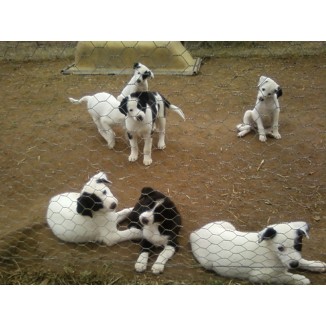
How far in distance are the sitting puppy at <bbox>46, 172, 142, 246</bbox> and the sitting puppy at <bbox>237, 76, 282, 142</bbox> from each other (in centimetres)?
147

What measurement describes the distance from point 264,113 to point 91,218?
176 centimetres

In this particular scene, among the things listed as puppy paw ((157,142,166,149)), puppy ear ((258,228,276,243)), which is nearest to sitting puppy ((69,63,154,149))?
puppy paw ((157,142,166,149))

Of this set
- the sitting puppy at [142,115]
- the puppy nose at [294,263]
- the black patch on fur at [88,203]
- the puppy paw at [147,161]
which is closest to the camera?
the puppy nose at [294,263]

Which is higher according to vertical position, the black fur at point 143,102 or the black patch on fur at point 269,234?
the black fur at point 143,102

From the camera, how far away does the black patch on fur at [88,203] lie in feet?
6.54

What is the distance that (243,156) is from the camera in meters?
2.86

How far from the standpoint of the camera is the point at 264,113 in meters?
3.16

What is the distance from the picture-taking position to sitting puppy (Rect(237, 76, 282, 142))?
9.88ft

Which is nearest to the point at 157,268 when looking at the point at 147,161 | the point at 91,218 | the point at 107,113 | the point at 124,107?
the point at 91,218

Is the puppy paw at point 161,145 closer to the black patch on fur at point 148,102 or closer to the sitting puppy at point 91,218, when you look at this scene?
the black patch on fur at point 148,102

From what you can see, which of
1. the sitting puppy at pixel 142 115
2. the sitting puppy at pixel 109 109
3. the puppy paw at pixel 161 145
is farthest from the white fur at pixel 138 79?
the puppy paw at pixel 161 145

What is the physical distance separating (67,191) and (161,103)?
0.97 meters

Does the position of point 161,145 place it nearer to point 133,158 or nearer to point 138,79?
point 133,158

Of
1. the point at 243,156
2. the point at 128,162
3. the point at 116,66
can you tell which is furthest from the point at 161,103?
the point at 116,66
